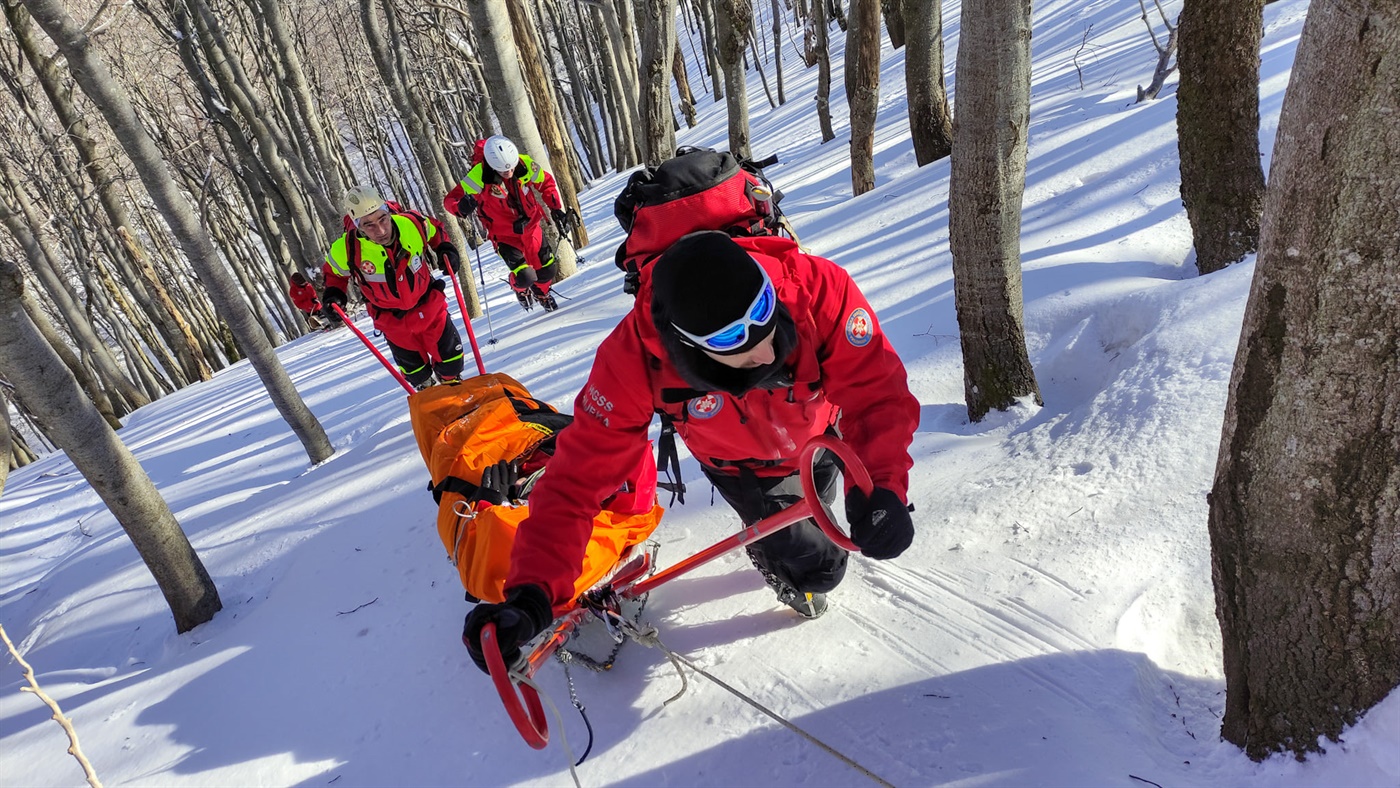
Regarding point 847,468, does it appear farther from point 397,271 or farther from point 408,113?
point 408,113

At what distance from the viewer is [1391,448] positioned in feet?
4.43

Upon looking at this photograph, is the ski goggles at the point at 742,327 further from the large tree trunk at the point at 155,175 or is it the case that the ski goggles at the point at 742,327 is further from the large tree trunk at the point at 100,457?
the large tree trunk at the point at 155,175

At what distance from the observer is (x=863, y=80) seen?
7.58 meters

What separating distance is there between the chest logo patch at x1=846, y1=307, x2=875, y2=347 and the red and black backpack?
429 mm

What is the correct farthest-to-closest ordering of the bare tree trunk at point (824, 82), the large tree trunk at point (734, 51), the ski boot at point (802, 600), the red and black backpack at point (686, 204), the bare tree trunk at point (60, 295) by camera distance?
the bare tree trunk at point (60, 295), the bare tree trunk at point (824, 82), the large tree trunk at point (734, 51), the ski boot at point (802, 600), the red and black backpack at point (686, 204)

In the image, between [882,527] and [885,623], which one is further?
[885,623]

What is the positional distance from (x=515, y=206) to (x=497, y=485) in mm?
5187

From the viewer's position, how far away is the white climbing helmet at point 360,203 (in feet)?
17.6

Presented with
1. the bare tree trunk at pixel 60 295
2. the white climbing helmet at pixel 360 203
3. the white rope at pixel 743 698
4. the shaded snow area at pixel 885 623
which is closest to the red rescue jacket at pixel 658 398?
the white rope at pixel 743 698

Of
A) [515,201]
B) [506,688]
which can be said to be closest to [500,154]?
[515,201]

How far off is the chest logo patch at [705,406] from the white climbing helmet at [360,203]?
4.10m

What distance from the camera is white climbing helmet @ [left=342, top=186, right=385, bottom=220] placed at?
536cm

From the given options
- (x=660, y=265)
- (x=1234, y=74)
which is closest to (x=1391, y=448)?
(x=660, y=265)

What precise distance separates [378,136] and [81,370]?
14447 millimetres
